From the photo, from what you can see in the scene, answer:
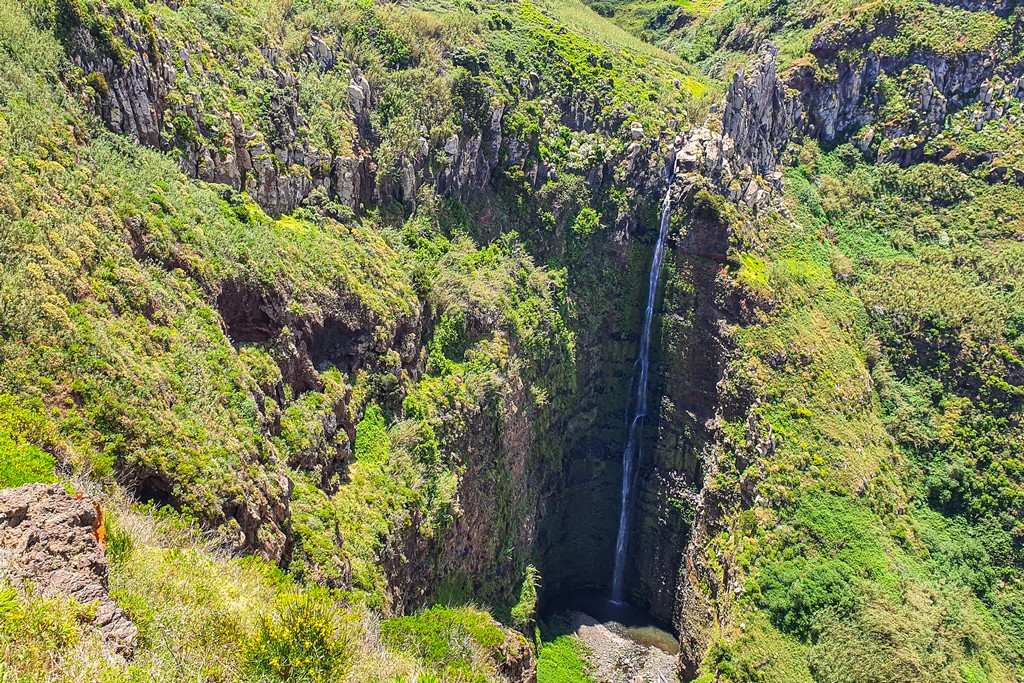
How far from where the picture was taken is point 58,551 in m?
10.8

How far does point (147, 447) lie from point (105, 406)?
1.39m

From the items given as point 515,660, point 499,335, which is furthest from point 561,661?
point 515,660

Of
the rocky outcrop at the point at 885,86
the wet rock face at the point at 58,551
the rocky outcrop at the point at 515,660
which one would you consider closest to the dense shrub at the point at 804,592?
the rocky outcrop at the point at 515,660

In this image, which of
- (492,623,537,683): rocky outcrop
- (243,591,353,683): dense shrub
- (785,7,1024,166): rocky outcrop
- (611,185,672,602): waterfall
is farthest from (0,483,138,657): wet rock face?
(785,7,1024,166): rocky outcrop

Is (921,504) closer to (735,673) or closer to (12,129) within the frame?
(735,673)

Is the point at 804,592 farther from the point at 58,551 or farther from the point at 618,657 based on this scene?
the point at 58,551

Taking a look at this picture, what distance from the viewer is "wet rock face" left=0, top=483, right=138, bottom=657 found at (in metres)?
10.1

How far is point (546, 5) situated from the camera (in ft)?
226

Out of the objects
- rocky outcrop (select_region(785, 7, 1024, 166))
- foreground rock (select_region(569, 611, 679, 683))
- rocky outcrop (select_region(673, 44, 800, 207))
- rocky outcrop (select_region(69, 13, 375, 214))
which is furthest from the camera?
rocky outcrop (select_region(785, 7, 1024, 166))

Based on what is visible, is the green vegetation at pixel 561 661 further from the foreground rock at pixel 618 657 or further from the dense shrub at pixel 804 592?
the dense shrub at pixel 804 592

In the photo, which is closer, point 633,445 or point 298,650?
point 298,650

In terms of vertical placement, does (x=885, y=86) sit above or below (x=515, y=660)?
above

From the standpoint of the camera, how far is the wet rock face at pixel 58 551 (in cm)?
1015

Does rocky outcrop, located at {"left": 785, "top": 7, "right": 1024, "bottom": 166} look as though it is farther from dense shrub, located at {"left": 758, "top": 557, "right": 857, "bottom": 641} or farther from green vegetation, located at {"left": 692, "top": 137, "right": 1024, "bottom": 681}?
dense shrub, located at {"left": 758, "top": 557, "right": 857, "bottom": 641}
